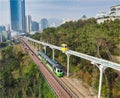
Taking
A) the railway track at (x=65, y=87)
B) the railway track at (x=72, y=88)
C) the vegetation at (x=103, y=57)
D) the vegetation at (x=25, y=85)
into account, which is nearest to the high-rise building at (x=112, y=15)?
the vegetation at (x=103, y=57)

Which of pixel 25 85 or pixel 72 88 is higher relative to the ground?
pixel 72 88

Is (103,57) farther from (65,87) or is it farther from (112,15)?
(112,15)

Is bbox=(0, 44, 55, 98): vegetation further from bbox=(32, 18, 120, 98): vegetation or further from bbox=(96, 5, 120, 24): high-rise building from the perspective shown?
bbox=(96, 5, 120, 24): high-rise building

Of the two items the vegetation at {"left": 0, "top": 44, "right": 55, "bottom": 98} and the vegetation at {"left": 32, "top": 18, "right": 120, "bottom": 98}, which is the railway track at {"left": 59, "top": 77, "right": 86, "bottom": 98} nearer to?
the vegetation at {"left": 32, "top": 18, "right": 120, "bottom": 98}

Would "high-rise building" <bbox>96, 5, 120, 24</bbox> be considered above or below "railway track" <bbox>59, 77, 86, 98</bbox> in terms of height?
above

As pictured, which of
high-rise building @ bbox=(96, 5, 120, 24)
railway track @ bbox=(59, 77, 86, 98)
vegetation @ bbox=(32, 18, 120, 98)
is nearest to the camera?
vegetation @ bbox=(32, 18, 120, 98)

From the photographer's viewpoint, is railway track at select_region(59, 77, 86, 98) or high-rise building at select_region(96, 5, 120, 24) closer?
railway track at select_region(59, 77, 86, 98)

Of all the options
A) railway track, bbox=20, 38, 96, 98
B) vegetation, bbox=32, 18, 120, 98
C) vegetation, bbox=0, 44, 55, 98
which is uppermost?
vegetation, bbox=32, 18, 120, 98

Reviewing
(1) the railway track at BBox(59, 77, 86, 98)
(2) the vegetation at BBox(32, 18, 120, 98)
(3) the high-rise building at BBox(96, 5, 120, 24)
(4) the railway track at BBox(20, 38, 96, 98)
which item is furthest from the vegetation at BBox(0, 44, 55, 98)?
(3) the high-rise building at BBox(96, 5, 120, 24)

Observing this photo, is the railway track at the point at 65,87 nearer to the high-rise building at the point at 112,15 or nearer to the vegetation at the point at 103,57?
the vegetation at the point at 103,57

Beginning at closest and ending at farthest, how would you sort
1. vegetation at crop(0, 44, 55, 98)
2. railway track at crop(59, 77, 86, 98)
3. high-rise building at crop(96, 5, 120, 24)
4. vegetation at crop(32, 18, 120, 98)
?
1. vegetation at crop(32, 18, 120, 98)
2. railway track at crop(59, 77, 86, 98)
3. vegetation at crop(0, 44, 55, 98)
4. high-rise building at crop(96, 5, 120, 24)

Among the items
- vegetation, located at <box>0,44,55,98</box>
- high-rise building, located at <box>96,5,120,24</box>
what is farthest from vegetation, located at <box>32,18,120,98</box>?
high-rise building, located at <box>96,5,120,24</box>

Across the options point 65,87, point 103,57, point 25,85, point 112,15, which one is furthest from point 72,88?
point 112,15
